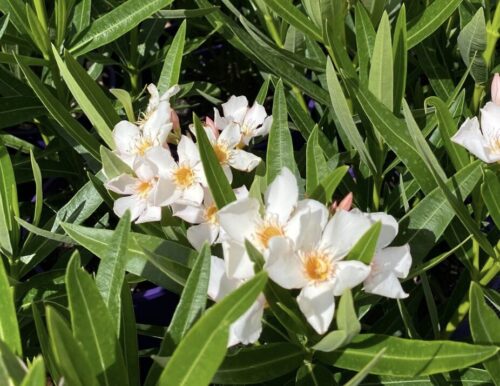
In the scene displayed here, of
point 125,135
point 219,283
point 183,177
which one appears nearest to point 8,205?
point 125,135

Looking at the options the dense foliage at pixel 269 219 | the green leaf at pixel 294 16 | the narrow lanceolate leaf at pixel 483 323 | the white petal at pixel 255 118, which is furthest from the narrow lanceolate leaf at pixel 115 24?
the narrow lanceolate leaf at pixel 483 323

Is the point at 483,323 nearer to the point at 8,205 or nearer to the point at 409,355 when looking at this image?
the point at 409,355

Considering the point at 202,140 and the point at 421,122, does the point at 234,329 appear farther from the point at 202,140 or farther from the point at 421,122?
the point at 421,122

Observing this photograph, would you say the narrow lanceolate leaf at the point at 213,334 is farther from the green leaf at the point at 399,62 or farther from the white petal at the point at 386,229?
the green leaf at the point at 399,62

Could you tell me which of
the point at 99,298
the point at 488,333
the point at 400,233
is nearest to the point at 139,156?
the point at 99,298

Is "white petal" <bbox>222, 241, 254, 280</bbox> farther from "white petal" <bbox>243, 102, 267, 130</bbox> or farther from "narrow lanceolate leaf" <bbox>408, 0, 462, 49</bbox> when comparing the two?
"narrow lanceolate leaf" <bbox>408, 0, 462, 49</bbox>

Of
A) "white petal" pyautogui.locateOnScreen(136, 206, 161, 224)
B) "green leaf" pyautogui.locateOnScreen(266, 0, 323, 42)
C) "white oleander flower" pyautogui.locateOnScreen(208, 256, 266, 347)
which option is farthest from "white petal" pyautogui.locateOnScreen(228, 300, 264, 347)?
"green leaf" pyautogui.locateOnScreen(266, 0, 323, 42)
